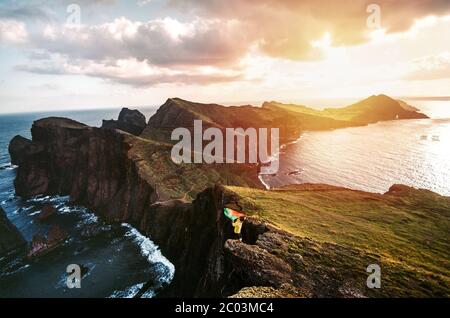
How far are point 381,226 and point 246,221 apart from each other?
20528 millimetres

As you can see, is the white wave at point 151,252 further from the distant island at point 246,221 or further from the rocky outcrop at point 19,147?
the rocky outcrop at point 19,147

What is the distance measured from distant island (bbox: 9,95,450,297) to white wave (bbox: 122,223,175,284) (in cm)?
176

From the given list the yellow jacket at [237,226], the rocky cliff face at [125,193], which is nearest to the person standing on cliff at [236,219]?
the yellow jacket at [237,226]

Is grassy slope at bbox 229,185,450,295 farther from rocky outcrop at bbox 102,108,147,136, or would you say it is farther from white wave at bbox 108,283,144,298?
rocky outcrop at bbox 102,108,147,136

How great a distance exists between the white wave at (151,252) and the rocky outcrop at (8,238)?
27052mm

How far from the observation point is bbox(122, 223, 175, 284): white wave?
207 feet

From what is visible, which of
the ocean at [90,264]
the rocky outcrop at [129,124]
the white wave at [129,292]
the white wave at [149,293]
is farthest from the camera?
the rocky outcrop at [129,124]

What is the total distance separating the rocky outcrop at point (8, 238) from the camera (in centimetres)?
7525

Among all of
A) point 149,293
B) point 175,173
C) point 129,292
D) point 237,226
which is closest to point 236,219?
point 237,226

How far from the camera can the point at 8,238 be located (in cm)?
7738

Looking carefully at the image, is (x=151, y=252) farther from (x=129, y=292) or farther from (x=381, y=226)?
(x=381, y=226)

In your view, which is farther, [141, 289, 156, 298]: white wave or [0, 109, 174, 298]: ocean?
[0, 109, 174, 298]: ocean

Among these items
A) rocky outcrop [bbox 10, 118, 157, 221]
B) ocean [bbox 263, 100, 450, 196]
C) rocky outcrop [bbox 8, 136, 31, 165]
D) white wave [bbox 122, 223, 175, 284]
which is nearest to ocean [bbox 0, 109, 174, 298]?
white wave [bbox 122, 223, 175, 284]
